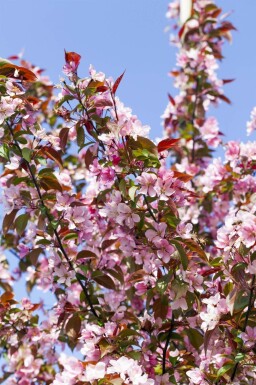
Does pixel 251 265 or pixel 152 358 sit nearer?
pixel 251 265

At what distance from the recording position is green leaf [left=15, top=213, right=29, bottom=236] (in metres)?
2.02

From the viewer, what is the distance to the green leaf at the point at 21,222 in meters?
2.02

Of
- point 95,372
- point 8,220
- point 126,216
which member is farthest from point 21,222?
point 95,372

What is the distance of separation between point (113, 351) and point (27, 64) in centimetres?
363

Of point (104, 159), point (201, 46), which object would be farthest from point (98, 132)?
point (201, 46)

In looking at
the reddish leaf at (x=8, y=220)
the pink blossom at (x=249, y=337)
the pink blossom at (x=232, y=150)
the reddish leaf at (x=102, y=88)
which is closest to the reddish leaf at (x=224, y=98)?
the pink blossom at (x=232, y=150)

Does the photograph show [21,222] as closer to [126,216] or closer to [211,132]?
[126,216]

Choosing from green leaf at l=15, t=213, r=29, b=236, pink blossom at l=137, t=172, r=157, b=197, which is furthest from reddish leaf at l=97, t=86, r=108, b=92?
green leaf at l=15, t=213, r=29, b=236

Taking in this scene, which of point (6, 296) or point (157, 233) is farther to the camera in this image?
point (6, 296)

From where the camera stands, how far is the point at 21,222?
2025 mm

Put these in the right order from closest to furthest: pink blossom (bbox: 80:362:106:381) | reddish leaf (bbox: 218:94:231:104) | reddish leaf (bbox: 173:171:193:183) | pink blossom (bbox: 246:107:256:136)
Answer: pink blossom (bbox: 80:362:106:381), reddish leaf (bbox: 173:171:193:183), pink blossom (bbox: 246:107:256:136), reddish leaf (bbox: 218:94:231:104)

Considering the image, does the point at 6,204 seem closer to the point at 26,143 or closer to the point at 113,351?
the point at 26,143

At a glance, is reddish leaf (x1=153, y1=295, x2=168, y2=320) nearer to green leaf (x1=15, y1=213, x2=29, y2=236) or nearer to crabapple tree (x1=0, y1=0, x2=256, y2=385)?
crabapple tree (x1=0, y1=0, x2=256, y2=385)

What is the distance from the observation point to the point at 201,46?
167 inches
